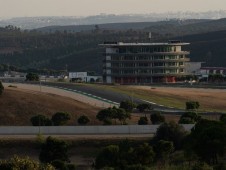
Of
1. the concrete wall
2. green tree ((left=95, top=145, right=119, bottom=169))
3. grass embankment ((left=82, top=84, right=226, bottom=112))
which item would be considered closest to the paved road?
grass embankment ((left=82, top=84, right=226, bottom=112))

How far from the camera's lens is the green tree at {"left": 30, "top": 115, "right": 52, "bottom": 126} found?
250ft

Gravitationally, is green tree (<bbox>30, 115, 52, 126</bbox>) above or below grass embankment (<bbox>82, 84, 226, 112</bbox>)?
above

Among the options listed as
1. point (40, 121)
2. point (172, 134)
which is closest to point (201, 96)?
A: point (40, 121)

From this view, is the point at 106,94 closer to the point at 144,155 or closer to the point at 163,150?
the point at 163,150

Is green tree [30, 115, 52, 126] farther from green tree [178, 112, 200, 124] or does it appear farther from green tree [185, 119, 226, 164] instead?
green tree [185, 119, 226, 164]

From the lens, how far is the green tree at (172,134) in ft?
213

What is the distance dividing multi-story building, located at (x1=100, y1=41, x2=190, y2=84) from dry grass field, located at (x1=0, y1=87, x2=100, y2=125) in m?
75.9

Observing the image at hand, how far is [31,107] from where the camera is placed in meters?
86.3

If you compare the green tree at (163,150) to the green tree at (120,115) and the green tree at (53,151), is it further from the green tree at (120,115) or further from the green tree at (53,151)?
the green tree at (120,115)

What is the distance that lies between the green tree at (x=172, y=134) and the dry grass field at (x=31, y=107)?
54.5 ft

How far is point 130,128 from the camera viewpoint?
72125 millimetres

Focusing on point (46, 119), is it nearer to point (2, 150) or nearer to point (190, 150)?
point (2, 150)

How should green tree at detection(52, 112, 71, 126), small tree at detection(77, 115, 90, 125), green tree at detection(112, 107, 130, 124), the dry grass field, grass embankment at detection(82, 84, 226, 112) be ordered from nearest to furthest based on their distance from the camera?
green tree at detection(52, 112, 71, 126) → small tree at detection(77, 115, 90, 125) → green tree at detection(112, 107, 130, 124) → the dry grass field → grass embankment at detection(82, 84, 226, 112)

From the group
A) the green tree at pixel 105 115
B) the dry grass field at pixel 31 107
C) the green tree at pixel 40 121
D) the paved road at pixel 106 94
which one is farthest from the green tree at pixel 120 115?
the paved road at pixel 106 94
